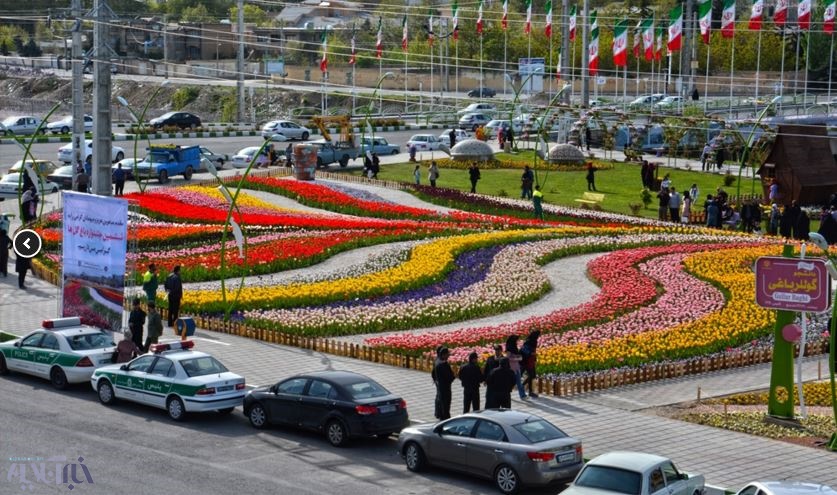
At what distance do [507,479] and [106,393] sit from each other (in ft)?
30.6

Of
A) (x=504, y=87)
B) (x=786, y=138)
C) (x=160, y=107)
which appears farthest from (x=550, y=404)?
(x=160, y=107)

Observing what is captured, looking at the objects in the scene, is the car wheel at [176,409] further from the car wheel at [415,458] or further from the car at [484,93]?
the car at [484,93]

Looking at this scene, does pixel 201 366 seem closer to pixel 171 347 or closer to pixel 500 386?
pixel 171 347

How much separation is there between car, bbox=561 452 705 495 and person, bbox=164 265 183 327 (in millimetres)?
15831

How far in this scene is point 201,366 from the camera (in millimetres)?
24406

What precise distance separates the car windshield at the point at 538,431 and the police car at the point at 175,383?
20.9ft

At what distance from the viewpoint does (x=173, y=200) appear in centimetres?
5306

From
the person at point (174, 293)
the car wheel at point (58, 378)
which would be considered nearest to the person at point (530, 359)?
the car wheel at point (58, 378)

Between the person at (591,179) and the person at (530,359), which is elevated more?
the person at (591,179)

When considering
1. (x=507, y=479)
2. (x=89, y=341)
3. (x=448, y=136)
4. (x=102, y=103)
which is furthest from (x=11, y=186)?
(x=507, y=479)

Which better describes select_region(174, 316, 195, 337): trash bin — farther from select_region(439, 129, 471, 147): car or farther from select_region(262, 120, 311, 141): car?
→ select_region(262, 120, 311, 141): car

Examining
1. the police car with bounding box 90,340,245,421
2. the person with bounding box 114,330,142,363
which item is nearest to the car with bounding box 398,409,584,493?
the police car with bounding box 90,340,245,421

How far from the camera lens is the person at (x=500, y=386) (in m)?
23.4

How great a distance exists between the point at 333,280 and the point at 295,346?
6902 mm
